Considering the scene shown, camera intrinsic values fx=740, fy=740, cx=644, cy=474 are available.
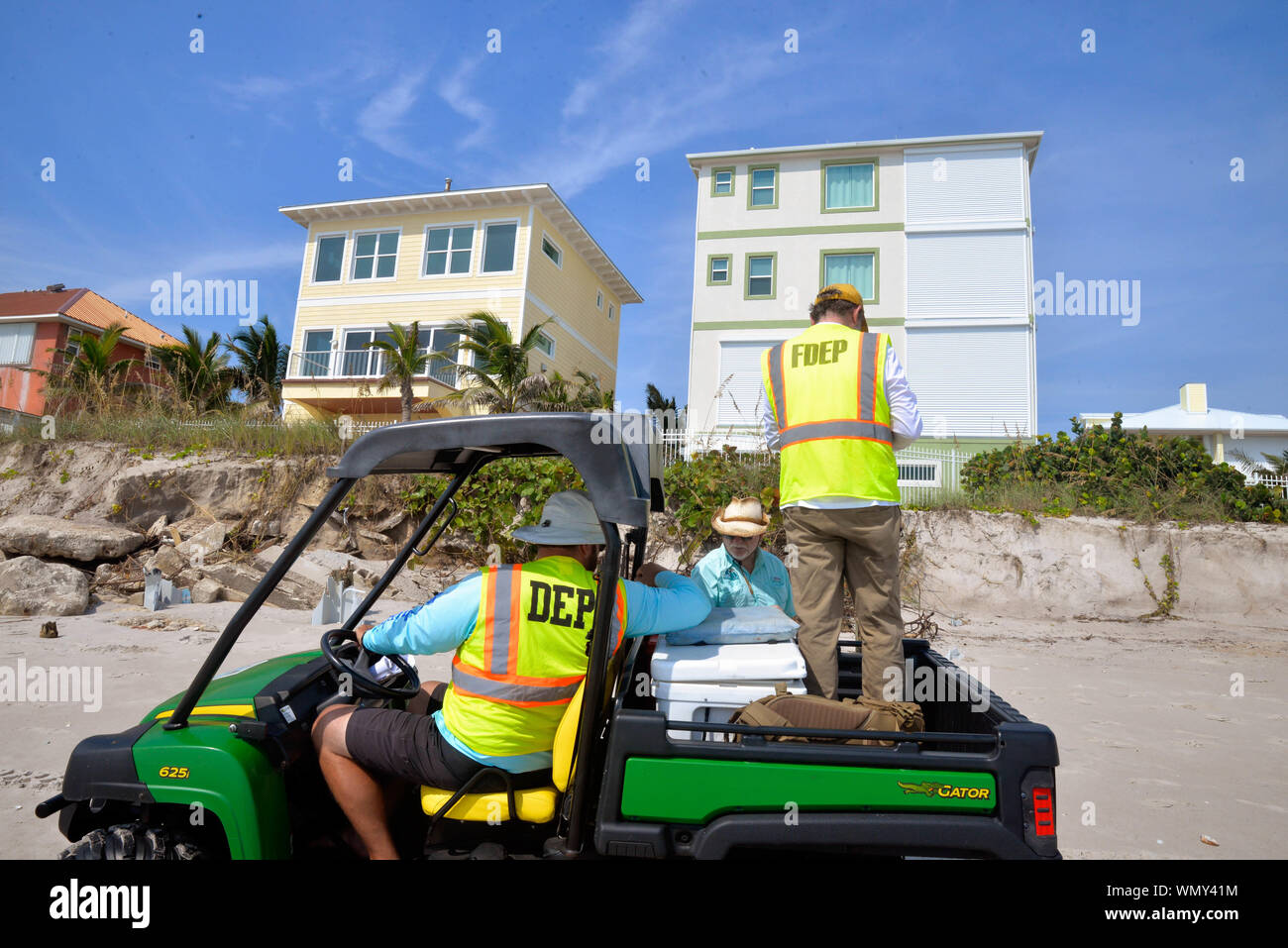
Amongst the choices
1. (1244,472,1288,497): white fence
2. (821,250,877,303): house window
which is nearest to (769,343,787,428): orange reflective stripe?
(1244,472,1288,497): white fence

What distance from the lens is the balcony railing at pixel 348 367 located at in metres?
22.3

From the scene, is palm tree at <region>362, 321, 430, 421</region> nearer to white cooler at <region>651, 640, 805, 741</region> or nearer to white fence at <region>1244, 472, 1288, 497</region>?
white fence at <region>1244, 472, 1288, 497</region>

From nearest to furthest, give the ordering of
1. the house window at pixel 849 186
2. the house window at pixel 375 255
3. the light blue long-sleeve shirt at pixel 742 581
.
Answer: the light blue long-sleeve shirt at pixel 742 581 → the house window at pixel 849 186 → the house window at pixel 375 255

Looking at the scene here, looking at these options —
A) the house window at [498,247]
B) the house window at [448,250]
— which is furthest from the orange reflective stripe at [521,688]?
the house window at [448,250]

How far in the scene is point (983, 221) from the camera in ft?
70.6

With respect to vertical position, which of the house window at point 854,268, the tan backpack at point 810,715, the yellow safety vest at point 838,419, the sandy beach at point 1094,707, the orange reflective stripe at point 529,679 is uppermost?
the house window at point 854,268

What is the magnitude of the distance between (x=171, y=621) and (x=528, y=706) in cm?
717

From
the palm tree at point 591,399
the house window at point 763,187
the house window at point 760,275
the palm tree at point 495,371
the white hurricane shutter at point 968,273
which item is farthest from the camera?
the house window at point 763,187

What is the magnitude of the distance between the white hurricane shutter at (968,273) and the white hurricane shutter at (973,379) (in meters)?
0.67

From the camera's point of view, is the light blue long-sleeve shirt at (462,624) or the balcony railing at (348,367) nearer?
the light blue long-sleeve shirt at (462,624)

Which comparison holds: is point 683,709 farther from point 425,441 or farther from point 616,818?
point 425,441

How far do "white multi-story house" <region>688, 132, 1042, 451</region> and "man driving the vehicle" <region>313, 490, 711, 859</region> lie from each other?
18160 millimetres

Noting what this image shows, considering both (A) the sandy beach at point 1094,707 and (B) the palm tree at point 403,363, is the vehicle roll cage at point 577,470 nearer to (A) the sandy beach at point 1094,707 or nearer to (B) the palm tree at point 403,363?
(A) the sandy beach at point 1094,707

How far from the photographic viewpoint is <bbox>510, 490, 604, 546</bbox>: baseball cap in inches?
97.8
